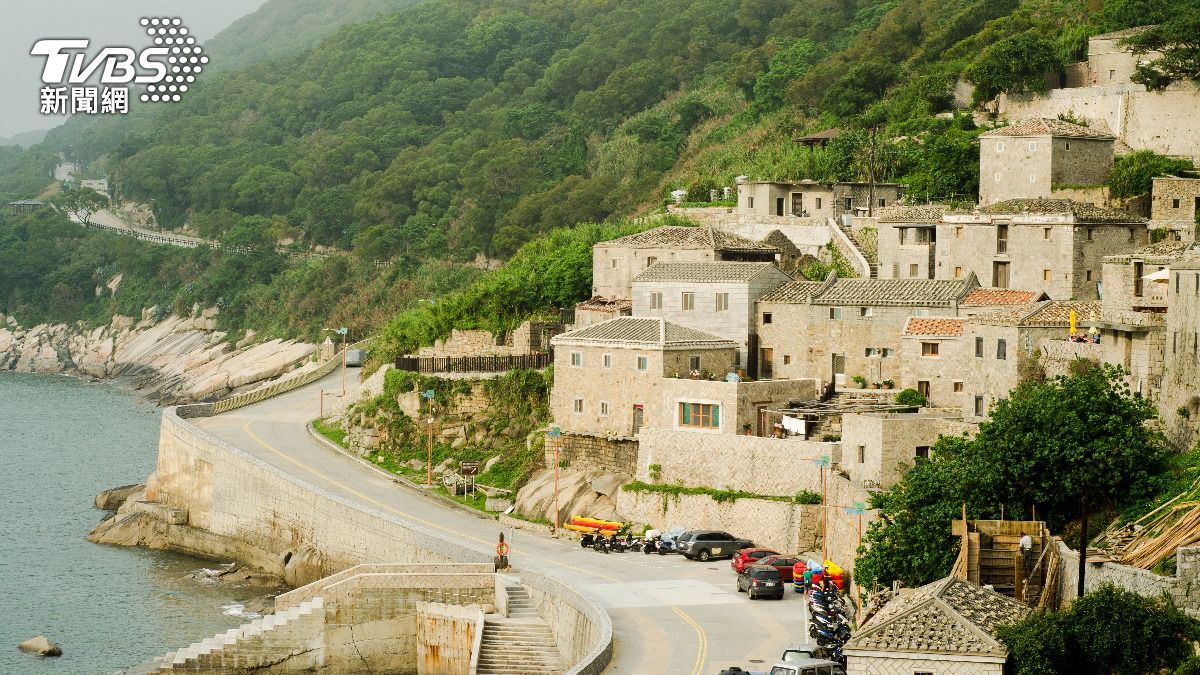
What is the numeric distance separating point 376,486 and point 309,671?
15.4 meters

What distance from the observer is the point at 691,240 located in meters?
67.6

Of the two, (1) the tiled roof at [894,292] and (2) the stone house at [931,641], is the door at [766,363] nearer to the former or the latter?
(1) the tiled roof at [894,292]

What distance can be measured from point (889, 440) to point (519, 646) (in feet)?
36.3

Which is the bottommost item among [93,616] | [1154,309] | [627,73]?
[93,616]

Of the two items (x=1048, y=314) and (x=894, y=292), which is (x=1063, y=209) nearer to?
(x=894, y=292)

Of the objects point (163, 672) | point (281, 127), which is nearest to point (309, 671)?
point (163, 672)

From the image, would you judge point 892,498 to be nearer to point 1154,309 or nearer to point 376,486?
point 1154,309

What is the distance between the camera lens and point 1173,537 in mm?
36531

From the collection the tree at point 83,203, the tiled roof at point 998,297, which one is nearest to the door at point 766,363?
the tiled roof at point 998,297

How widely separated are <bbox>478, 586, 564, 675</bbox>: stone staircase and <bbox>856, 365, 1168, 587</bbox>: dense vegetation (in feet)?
27.1

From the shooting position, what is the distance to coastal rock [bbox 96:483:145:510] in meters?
79.5

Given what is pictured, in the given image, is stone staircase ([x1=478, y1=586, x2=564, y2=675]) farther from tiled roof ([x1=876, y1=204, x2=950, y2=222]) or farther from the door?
tiled roof ([x1=876, y1=204, x2=950, y2=222])

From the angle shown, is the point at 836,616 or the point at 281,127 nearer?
the point at 836,616

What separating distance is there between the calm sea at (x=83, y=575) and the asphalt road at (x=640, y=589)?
5.55 meters
